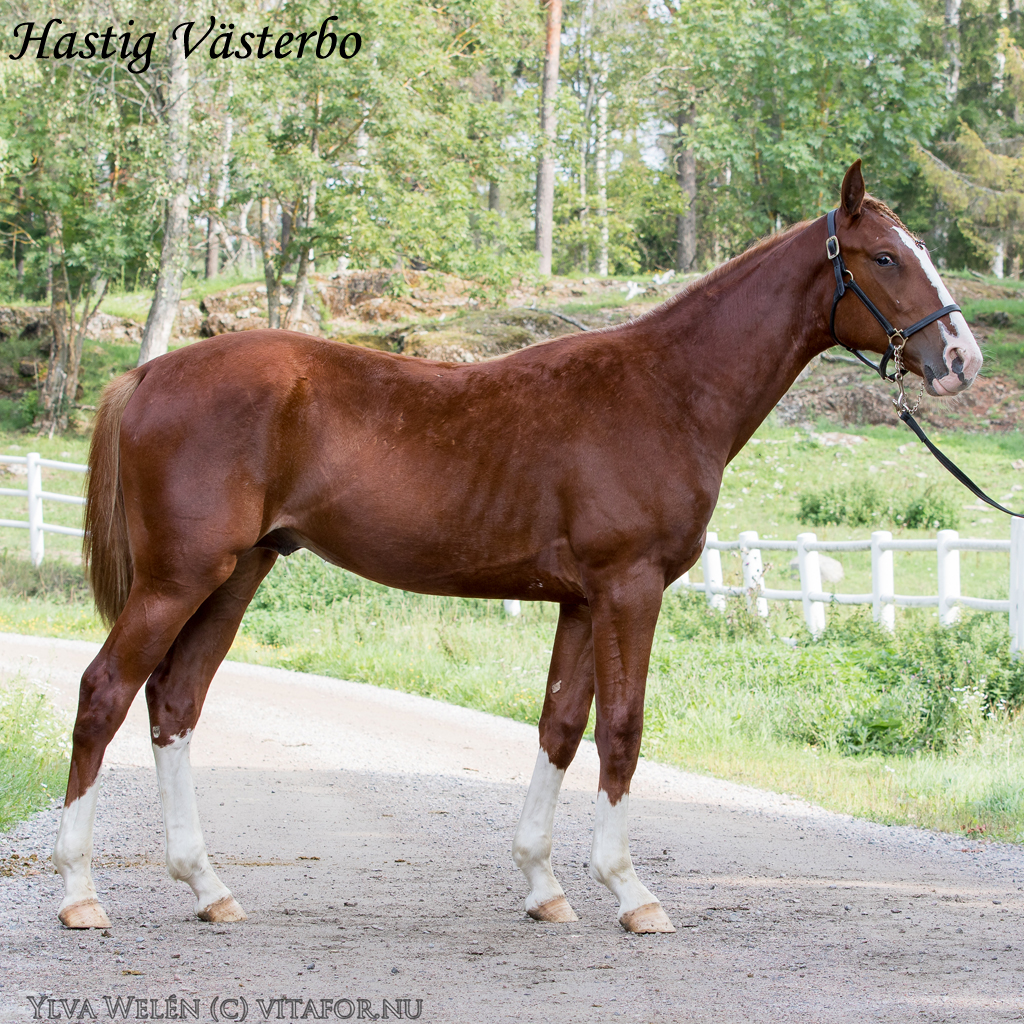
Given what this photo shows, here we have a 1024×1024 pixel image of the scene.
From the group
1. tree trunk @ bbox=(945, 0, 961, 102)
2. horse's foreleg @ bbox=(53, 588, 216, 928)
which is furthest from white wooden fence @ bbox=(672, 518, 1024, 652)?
tree trunk @ bbox=(945, 0, 961, 102)

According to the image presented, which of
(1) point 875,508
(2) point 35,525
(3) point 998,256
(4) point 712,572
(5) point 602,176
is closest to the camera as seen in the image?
(4) point 712,572

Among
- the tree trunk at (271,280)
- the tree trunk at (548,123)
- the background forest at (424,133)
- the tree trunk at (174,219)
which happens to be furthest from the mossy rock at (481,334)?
the tree trunk at (548,123)

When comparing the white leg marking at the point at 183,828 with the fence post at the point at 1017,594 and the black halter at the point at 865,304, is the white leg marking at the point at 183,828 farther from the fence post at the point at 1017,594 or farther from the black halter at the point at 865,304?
the fence post at the point at 1017,594

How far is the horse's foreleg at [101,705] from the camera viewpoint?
12.2 feet

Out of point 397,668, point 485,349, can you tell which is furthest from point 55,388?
point 397,668

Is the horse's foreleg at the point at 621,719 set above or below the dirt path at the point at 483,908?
above

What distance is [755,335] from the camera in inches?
163

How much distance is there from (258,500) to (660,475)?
1.42 m

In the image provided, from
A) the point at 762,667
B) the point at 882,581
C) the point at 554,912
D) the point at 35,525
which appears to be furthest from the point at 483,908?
the point at 35,525

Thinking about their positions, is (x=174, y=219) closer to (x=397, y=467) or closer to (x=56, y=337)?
(x=56, y=337)

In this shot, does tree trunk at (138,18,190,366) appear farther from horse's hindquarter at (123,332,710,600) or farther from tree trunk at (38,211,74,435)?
horse's hindquarter at (123,332,710,600)

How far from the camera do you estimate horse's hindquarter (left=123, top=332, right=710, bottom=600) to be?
3.80 meters

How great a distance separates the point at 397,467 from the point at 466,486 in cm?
25

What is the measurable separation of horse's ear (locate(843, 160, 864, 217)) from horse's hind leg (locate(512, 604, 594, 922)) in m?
1.76
